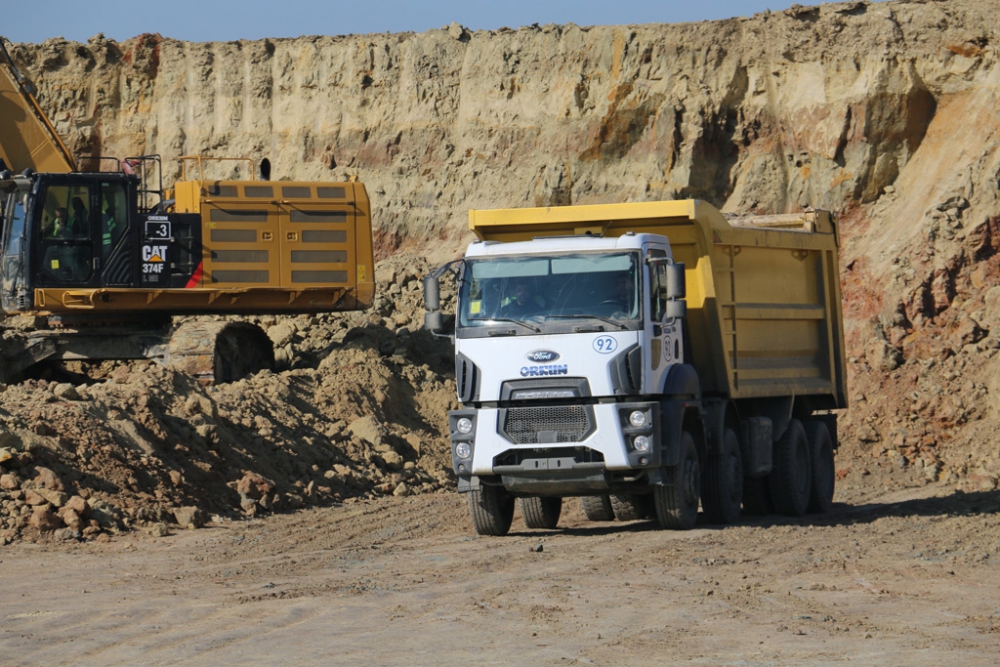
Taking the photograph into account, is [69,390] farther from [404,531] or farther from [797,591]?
[797,591]

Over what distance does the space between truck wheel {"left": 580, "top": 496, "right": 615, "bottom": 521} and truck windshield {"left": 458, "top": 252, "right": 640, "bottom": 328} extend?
3295 mm

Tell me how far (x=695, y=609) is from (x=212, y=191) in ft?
47.0

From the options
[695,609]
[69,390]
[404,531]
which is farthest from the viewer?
[69,390]

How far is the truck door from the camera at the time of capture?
12.7 m

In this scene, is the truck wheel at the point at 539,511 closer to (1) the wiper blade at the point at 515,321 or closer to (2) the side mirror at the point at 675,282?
(1) the wiper blade at the point at 515,321

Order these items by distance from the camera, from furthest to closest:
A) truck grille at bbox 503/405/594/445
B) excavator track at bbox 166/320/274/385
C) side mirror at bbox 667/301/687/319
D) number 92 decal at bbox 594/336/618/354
Result: excavator track at bbox 166/320/274/385, side mirror at bbox 667/301/687/319, truck grille at bbox 503/405/594/445, number 92 decal at bbox 594/336/618/354

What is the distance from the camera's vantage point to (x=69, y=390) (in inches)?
683

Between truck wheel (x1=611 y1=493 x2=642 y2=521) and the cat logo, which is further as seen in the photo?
the cat logo

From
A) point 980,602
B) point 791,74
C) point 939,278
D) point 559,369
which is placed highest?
point 791,74

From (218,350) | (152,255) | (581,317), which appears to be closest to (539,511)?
(581,317)

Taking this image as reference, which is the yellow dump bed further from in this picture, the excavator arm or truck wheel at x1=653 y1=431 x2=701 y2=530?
the excavator arm

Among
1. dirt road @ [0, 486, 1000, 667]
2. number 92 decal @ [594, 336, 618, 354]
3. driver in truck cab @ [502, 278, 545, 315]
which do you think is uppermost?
driver in truck cab @ [502, 278, 545, 315]

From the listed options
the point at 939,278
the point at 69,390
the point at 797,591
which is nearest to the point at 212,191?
the point at 69,390

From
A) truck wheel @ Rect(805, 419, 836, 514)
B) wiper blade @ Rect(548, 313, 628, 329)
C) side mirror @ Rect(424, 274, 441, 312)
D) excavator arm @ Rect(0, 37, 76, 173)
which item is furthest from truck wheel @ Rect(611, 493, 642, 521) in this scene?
excavator arm @ Rect(0, 37, 76, 173)
